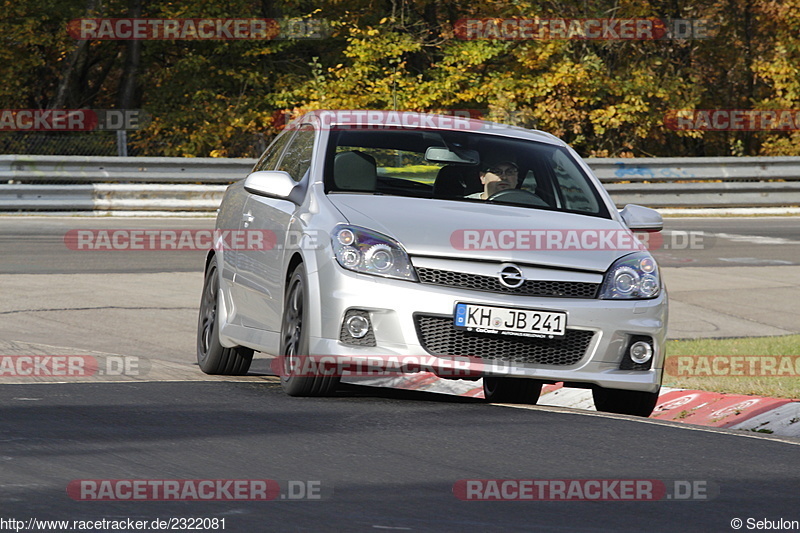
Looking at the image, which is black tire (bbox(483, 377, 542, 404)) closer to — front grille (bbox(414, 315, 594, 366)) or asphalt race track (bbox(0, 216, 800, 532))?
asphalt race track (bbox(0, 216, 800, 532))

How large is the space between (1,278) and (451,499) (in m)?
10.7

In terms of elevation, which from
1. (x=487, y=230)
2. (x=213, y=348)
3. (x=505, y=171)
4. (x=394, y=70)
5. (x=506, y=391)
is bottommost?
(x=394, y=70)

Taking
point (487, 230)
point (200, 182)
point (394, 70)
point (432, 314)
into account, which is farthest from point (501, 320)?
point (394, 70)

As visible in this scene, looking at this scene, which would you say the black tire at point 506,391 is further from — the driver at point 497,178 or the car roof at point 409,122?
the car roof at point 409,122

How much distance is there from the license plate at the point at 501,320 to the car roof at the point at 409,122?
181 cm

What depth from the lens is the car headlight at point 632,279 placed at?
25.7ft

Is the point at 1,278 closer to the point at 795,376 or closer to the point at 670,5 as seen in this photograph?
the point at 795,376

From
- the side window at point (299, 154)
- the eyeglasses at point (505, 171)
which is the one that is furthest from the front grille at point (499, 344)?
the side window at point (299, 154)

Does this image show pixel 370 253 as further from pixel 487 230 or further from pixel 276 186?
pixel 276 186

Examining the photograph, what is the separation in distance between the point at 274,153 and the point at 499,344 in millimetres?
2987

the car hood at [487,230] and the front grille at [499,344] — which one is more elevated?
the car hood at [487,230]

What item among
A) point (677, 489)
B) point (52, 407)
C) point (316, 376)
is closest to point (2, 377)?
point (52, 407)

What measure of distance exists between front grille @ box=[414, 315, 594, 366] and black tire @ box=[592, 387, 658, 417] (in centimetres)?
69

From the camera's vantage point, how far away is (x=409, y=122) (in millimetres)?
9117
